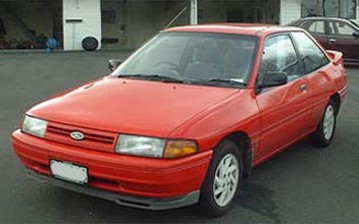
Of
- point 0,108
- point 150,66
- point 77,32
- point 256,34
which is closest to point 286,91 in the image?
point 256,34

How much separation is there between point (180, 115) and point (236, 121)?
0.55 m

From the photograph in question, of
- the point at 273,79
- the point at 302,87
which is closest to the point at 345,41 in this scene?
the point at 302,87

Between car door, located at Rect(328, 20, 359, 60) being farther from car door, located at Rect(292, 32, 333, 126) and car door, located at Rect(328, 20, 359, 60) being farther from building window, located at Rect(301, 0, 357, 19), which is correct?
car door, located at Rect(292, 32, 333, 126)

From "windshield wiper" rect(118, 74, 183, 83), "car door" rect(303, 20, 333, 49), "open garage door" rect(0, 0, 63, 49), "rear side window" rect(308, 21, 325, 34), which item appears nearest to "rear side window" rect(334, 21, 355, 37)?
"car door" rect(303, 20, 333, 49)

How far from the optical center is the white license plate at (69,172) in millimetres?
3967

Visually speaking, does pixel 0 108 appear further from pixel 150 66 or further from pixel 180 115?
pixel 180 115

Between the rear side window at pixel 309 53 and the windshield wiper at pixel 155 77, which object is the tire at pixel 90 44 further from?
the windshield wiper at pixel 155 77

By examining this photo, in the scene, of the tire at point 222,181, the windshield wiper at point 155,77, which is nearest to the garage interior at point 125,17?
the windshield wiper at point 155,77

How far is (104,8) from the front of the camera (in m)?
28.7

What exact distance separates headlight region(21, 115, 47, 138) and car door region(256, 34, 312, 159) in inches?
73.1

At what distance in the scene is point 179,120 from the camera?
13.1 ft

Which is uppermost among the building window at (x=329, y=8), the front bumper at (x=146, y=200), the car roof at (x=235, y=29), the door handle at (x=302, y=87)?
the building window at (x=329, y=8)

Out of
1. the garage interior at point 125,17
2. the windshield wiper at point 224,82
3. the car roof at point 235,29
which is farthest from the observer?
the garage interior at point 125,17

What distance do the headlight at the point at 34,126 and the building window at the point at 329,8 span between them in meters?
24.2
